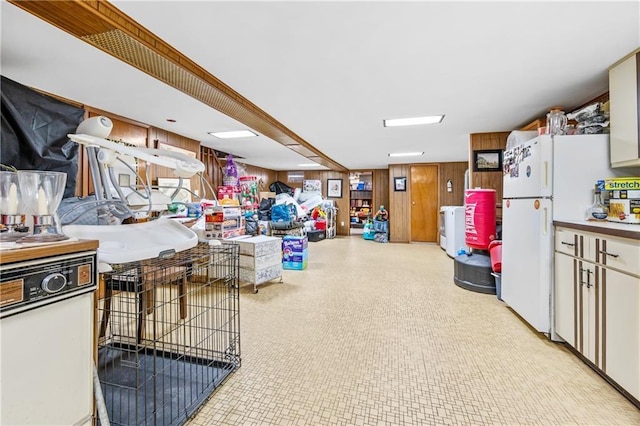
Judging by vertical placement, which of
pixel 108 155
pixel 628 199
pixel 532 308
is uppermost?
pixel 108 155

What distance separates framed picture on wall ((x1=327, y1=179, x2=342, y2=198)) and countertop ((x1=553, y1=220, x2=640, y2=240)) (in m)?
6.98

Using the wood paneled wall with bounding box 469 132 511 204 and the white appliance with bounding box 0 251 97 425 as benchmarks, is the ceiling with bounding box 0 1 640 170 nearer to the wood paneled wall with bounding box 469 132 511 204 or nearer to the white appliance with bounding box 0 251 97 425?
the wood paneled wall with bounding box 469 132 511 204

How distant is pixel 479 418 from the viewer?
141 centimetres

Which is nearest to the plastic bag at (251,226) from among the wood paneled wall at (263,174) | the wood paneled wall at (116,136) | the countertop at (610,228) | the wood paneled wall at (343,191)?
the wood paneled wall at (116,136)

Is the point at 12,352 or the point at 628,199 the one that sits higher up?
the point at 628,199

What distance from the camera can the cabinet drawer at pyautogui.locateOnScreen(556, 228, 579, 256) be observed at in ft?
6.41

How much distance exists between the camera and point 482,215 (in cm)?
354

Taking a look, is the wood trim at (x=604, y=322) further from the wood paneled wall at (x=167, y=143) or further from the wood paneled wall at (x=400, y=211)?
the wood paneled wall at (x=400, y=211)

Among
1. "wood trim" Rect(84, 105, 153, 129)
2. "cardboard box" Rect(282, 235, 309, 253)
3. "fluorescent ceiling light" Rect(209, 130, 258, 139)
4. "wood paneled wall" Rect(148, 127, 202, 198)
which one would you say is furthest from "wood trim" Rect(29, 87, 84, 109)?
"cardboard box" Rect(282, 235, 309, 253)

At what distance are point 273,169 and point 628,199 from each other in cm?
804

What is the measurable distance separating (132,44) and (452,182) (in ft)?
22.9

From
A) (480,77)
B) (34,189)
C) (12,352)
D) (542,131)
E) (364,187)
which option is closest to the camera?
(12,352)

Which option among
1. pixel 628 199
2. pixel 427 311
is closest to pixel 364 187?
pixel 427 311

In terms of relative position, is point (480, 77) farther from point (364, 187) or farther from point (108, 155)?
point (364, 187)
